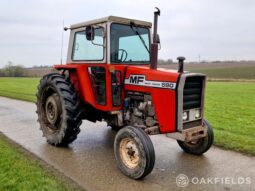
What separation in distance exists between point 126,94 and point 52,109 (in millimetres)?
1886

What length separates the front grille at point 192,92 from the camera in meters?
4.88

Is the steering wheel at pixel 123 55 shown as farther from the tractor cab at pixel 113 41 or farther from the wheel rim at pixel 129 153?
the wheel rim at pixel 129 153

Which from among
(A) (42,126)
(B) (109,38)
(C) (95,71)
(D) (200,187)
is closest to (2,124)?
(A) (42,126)

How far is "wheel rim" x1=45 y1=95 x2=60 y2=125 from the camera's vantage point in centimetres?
618

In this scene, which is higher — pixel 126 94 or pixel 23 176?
pixel 126 94

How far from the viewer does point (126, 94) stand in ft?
18.3

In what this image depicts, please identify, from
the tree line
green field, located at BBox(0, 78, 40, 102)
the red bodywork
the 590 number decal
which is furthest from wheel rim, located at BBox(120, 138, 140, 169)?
the tree line

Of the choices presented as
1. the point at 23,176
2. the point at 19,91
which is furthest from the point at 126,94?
the point at 19,91

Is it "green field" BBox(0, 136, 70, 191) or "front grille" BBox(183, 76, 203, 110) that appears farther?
"front grille" BBox(183, 76, 203, 110)

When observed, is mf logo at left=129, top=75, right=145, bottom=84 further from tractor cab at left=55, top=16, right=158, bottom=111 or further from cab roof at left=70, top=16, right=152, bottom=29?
cab roof at left=70, top=16, right=152, bottom=29

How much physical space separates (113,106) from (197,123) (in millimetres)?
1544

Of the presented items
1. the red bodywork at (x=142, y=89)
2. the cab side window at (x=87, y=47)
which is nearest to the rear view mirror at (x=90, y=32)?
the cab side window at (x=87, y=47)

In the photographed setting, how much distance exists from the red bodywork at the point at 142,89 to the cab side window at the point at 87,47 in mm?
196

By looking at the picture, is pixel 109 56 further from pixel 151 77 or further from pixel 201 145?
pixel 201 145
